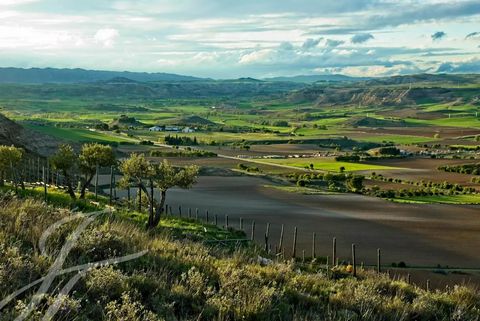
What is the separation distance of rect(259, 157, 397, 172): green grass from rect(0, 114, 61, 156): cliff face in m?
41.7

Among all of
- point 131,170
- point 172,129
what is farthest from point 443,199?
point 172,129

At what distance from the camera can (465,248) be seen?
45125 millimetres

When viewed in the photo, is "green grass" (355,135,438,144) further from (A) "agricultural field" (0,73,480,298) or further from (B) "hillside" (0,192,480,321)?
(B) "hillside" (0,192,480,321)

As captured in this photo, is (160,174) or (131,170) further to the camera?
(131,170)

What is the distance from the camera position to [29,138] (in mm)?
97312

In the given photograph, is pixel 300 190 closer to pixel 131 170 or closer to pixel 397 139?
pixel 131 170

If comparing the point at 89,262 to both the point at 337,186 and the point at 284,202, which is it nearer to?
the point at 284,202

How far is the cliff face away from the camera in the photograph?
8535cm

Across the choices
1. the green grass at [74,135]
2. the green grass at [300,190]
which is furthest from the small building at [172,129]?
the green grass at [300,190]

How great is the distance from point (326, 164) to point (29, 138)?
55236 mm

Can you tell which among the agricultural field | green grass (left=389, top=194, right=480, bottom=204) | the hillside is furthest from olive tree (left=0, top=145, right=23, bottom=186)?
green grass (left=389, top=194, right=480, bottom=204)

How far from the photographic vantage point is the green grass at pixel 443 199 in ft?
230

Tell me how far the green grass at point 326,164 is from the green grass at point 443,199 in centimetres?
2834

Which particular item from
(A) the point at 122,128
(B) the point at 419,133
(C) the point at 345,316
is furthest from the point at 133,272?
(B) the point at 419,133
